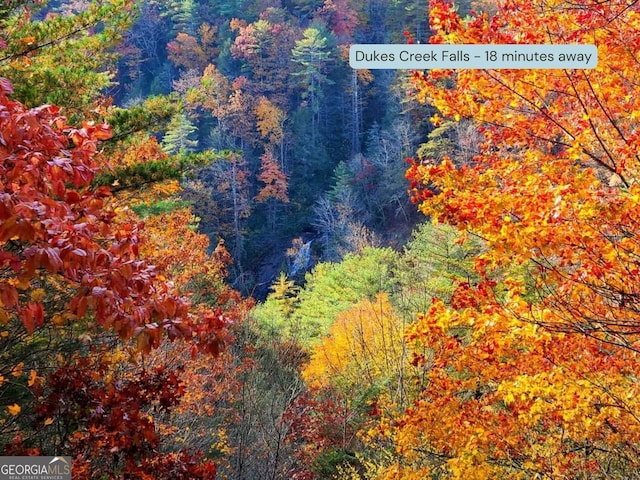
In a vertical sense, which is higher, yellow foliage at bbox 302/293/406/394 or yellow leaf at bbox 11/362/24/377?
yellow leaf at bbox 11/362/24/377

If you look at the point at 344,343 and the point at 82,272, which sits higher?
the point at 82,272

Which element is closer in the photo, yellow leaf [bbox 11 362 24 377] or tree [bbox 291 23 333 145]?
yellow leaf [bbox 11 362 24 377]

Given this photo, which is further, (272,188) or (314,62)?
(314,62)

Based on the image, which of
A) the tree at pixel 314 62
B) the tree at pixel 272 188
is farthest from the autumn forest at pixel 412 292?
the tree at pixel 314 62

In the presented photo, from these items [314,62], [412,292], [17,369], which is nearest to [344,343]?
[412,292]

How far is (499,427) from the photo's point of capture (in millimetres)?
5816

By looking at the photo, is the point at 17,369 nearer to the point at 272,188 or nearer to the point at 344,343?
the point at 344,343

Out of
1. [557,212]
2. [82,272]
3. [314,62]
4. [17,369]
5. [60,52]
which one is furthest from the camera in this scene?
[314,62]

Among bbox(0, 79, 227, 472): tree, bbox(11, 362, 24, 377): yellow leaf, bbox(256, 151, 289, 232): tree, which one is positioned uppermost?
bbox(0, 79, 227, 472): tree

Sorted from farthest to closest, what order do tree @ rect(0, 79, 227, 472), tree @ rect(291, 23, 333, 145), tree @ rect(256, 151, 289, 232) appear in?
tree @ rect(291, 23, 333, 145) → tree @ rect(256, 151, 289, 232) → tree @ rect(0, 79, 227, 472)

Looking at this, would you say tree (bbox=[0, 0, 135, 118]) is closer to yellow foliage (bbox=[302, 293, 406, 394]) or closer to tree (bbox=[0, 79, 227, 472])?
tree (bbox=[0, 79, 227, 472])

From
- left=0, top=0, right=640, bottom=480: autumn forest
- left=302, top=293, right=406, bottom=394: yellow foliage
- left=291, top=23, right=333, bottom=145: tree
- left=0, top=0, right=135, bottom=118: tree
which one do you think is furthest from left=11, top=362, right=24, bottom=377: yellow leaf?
left=291, top=23, right=333, bottom=145: tree

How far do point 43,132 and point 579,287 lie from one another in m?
3.57

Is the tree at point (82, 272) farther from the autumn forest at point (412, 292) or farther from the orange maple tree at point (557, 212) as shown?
the orange maple tree at point (557, 212)
